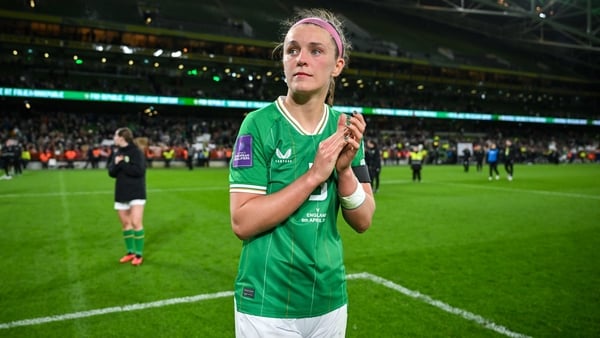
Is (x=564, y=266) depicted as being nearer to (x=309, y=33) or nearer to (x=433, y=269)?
(x=433, y=269)

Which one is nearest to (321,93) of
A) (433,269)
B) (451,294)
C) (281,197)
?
(281,197)

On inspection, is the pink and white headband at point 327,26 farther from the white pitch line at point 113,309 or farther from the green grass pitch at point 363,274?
the white pitch line at point 113,309

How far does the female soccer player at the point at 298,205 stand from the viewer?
5.56ft

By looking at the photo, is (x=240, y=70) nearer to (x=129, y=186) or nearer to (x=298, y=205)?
(x=129, y=186)

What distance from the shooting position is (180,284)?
5.78 meters

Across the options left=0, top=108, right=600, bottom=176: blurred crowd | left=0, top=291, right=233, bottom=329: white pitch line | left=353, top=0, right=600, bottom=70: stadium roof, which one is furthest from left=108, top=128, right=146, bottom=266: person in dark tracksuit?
left=353, top=0, right=600, bottom=70: stadium roof

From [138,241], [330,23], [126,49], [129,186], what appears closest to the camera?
[330,23]

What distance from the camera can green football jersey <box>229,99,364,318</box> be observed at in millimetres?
1729

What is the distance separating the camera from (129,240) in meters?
6.93

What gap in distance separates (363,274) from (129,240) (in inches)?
153

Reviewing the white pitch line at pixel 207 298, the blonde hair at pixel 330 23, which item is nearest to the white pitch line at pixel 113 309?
the white pitch line at pixel 207 298

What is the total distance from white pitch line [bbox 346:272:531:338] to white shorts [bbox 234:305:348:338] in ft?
10.7

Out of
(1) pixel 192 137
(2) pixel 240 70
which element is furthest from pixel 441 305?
(2) pixel 240 70

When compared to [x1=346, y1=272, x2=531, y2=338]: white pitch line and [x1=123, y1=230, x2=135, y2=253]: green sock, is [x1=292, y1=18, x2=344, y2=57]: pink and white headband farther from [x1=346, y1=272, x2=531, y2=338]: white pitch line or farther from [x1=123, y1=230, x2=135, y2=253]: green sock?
[x1=123, y1=230, x2=135, y2=253]: green sock
